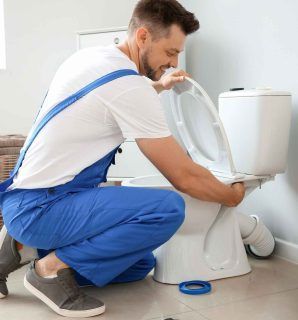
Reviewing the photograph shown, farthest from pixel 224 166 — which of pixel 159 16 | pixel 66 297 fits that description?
pixel 66 297

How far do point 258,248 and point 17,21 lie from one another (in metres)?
1.84

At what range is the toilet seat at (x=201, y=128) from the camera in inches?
Answer: 68.2

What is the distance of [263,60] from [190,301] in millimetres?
1087

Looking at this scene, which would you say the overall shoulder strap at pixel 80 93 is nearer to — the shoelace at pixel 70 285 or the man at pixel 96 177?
the man at pixel 96 177

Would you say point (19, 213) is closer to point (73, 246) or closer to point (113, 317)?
point (73, 246)

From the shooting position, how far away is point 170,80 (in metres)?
1.78

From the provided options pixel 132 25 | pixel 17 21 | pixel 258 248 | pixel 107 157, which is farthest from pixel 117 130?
pixel 17 21

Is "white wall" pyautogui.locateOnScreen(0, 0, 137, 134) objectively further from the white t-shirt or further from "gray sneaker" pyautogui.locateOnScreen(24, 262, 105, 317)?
"gray sneaker" pyautogui.locateOnScreen(24, 262, 105, 317)

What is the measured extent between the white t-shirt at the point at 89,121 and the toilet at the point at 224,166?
0.32 metres

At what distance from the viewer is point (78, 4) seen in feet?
9.59

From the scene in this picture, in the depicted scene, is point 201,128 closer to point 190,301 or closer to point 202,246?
point 202,246

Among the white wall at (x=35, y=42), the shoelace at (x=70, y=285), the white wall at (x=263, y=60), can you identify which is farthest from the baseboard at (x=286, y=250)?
the white wall at (x=35, y=42)

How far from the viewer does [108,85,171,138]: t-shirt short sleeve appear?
1.42 meters

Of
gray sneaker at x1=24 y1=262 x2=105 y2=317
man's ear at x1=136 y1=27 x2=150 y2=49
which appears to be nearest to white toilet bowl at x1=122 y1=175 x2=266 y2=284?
gray sneaker at x1=24 y1=262 x2=105 y2=317
